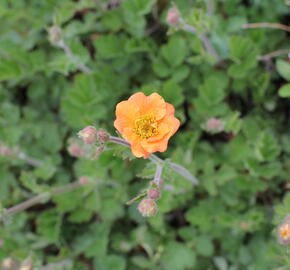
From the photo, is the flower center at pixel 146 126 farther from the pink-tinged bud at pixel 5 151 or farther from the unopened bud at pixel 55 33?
the pink-tinged bud at pixel 5 151

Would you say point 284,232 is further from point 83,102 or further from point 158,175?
point 83,102

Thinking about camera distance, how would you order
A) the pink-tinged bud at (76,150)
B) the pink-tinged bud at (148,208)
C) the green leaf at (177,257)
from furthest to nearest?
the green leaf at (177,257), the pink-tinged bud at (76,150), the pink-tinged bud at (148,208)

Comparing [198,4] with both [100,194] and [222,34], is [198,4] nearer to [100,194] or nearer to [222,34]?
[222,34]

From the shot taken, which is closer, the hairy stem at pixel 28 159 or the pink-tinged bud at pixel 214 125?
the pink-tinged bud at pixel 214 125

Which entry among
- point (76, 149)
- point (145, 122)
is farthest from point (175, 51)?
point (145, 122)

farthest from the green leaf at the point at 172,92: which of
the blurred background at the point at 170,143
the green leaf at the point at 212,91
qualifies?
the green leaf at the point at 212,91

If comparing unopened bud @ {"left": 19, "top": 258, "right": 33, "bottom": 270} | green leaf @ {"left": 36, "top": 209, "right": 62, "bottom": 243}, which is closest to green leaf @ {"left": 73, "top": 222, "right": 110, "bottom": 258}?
green leaf @ {"left": 36, "top": 209, "right": 62, "bottom": 243}

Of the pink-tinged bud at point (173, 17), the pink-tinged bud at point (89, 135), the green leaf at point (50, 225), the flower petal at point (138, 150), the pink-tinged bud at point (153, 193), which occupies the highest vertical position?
the pink-tinged bud at point (173, 17)
